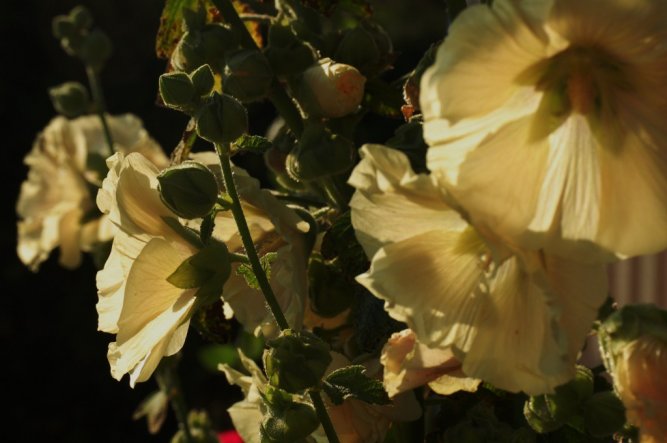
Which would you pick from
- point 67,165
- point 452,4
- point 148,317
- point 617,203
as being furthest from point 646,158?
point 67,165

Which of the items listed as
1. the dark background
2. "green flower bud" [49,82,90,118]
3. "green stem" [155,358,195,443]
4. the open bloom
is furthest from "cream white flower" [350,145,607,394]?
the dark background

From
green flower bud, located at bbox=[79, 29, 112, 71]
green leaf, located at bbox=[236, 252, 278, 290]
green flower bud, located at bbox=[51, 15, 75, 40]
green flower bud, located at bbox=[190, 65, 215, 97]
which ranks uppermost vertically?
green flower bud, located at bbox=[190, 65, 215, 97]

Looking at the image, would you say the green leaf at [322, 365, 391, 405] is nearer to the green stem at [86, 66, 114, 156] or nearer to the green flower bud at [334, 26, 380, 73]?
the green flower bud at [334, 26, 380, 73]

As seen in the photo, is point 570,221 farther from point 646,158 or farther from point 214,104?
point 214,104

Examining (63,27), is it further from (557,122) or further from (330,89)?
(557,122)

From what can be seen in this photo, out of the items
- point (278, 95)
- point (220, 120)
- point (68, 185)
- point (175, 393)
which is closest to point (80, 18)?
point (68, 185)

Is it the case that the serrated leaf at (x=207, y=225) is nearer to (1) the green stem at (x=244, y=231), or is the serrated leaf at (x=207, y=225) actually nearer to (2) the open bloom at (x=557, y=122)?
(1) the green stem at (x=244, y=231)
